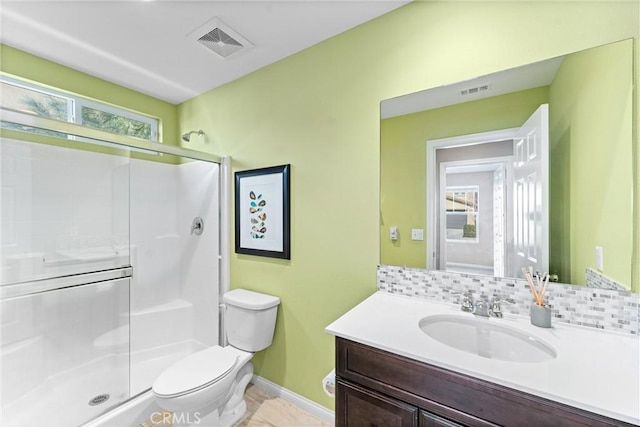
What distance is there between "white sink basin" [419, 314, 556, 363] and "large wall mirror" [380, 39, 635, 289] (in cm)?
26

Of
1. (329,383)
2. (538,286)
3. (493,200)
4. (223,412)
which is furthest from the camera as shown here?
(223,412)

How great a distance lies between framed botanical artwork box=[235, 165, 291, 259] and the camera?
196 centimetres

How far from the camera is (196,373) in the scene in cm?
153

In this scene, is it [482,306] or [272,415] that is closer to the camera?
[482,306]

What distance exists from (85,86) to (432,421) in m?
3.22

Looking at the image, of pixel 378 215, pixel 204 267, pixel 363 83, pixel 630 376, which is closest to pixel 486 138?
pixel 378 215

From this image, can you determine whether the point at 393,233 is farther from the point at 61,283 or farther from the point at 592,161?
the point at 61,283

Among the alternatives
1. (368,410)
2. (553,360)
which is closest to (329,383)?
(368,410)

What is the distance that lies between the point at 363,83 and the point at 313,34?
1.63 ft

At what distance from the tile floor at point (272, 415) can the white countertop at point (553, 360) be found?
1.04 m

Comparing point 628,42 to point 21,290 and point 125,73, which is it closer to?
point 125,73

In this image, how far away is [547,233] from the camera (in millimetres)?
1151

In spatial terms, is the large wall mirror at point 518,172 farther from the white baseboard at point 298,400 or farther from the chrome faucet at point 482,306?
the white baseboard at point 298,400

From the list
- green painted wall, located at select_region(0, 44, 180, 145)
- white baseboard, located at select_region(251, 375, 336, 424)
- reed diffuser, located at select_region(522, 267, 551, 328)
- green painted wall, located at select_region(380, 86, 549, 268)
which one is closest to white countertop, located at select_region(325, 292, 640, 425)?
reed diffuser, located at select_region(522, 267, 551, 328)
